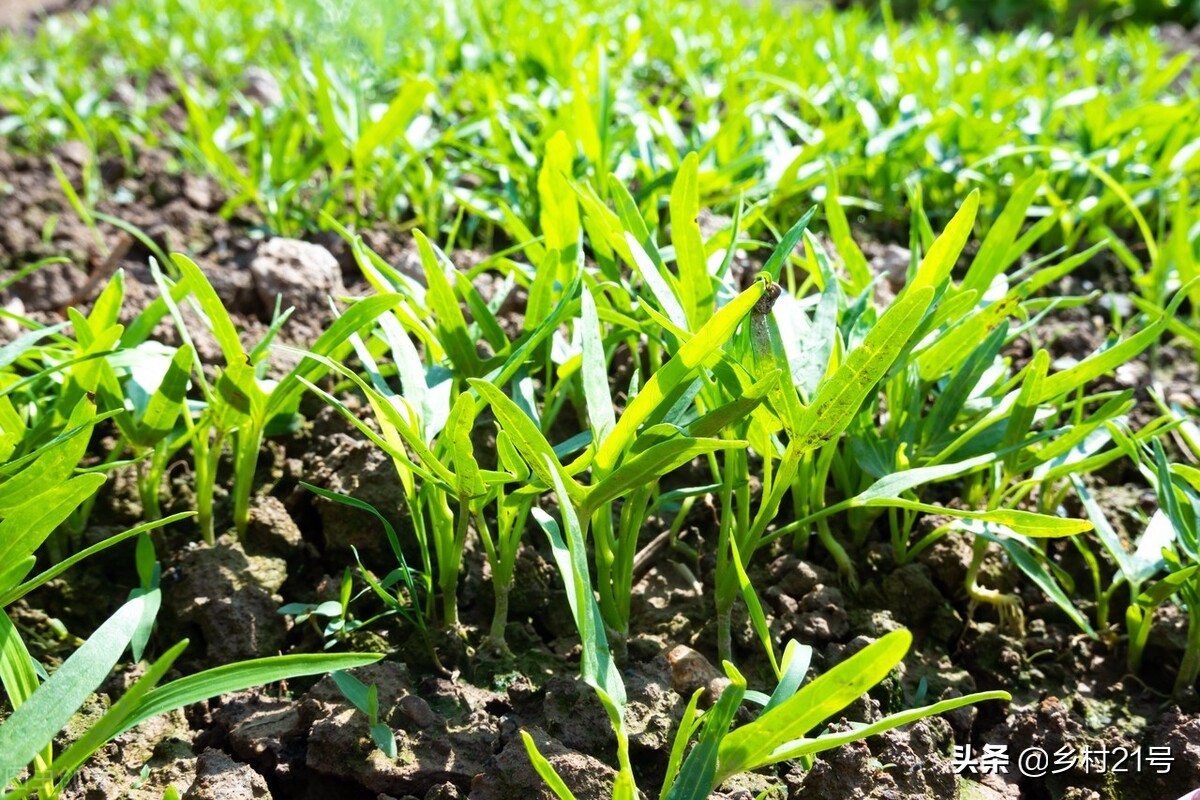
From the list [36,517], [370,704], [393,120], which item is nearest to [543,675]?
[370,704]

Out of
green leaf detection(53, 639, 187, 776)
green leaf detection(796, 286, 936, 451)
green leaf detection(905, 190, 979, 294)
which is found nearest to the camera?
green leaf detection(53, 639, 187, 776)

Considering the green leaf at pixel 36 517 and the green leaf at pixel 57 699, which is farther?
the green leaf at pixel 36 517

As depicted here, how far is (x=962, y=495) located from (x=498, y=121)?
4.05 feet

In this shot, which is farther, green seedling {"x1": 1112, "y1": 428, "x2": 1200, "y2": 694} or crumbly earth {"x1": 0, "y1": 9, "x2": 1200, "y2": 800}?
green seedling {"x1": 1112, "y1": 428, "x2": 1200, "y2": 694}

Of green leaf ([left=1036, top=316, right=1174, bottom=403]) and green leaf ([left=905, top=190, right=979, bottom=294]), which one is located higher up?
green leaf ([left=905, top=190, right=979, bottom=294])

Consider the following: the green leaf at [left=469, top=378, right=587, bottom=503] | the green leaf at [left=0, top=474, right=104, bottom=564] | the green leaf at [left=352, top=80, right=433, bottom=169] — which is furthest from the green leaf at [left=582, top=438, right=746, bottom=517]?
the green leaf at [left=352, top=80, right=433, bottom=169]

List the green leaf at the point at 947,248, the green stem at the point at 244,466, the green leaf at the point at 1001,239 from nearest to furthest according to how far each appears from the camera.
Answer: the green leaf at the point at 947,248 → the green stem at the point at 244,466 → the green leaf at the point at 1001,239

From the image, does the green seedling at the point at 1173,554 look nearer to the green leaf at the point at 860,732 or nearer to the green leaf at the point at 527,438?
the green leaf at the point at 860,732

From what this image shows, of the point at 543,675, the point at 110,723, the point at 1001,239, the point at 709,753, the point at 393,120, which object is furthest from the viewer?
the point at 393,120

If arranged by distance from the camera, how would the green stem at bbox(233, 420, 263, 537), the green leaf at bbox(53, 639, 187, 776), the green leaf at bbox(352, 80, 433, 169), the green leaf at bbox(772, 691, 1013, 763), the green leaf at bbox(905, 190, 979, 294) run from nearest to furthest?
the green leaf at bbox(53, 639, 187, 776) < the green leaf at bbox(772, 691, 1013, 763) < the green leaf at bbox(905, 190, 979, 294) < the green stem at bbox(233, 420, 263, 537) < the green leaf at bbox(352, 80, 433, 169)

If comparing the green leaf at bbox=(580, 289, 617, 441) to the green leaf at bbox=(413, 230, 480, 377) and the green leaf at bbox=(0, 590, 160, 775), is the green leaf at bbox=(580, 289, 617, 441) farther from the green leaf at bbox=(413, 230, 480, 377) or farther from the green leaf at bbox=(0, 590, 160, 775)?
the green leaf at bbox=(0, 590, 160, 775)

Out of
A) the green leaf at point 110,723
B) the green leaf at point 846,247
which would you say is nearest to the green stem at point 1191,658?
the green leaf at point 846,247

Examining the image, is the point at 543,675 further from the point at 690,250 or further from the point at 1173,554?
the point at 1173,554

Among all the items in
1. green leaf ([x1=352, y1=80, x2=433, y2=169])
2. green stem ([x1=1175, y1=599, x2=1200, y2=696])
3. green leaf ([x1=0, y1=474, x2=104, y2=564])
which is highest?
green leaf ([x1=352, y1=80, x2=433, y2=169])
